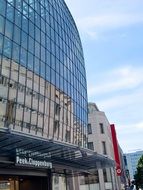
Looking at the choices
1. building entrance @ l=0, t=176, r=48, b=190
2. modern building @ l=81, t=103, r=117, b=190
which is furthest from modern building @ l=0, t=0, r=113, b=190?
modern building @ l=81, t=103, r=117, b=190

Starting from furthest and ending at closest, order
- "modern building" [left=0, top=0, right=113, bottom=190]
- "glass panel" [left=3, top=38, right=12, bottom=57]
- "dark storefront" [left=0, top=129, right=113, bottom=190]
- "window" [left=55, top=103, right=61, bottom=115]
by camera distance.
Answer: "window" [left=55, top=103, right=61, bottom=115], "glass panel" [left=3, top=38, right=12, bottom=57], "modern building" [left=0, top=0, right=113, bottom=190], "dark storefront" [left=0, top=129, right=113, bottom=190]

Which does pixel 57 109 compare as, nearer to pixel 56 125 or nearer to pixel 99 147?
pixel 56 125

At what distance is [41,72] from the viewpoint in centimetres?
3834

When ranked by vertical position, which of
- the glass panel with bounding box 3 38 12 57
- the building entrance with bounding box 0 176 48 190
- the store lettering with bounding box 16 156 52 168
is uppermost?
the glass panel with bounding box 3 38 12 57

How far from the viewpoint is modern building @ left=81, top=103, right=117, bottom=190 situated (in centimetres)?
7481

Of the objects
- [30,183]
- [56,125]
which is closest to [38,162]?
[30,183]

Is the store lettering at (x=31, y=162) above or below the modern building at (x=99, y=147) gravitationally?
below

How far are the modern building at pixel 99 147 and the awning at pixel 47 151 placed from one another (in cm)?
3154

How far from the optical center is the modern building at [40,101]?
30.5 metres

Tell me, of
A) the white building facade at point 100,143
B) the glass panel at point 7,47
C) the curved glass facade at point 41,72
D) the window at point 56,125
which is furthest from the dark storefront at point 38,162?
the white building facade at point 100,143

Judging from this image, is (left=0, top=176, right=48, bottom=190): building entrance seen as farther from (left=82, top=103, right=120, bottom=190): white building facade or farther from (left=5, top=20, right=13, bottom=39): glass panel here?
(left=82, top=103, right=120, bottom=190): white building facade

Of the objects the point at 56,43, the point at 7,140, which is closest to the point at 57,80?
the point at 56,43

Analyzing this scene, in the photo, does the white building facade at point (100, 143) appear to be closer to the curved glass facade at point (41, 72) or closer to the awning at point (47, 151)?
the curved glass facade at point (41, 72)

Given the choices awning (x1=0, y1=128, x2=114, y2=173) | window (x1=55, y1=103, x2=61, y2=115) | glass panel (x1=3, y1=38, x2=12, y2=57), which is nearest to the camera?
awning (x1=0, y1=128, x2=114, y2=173)
